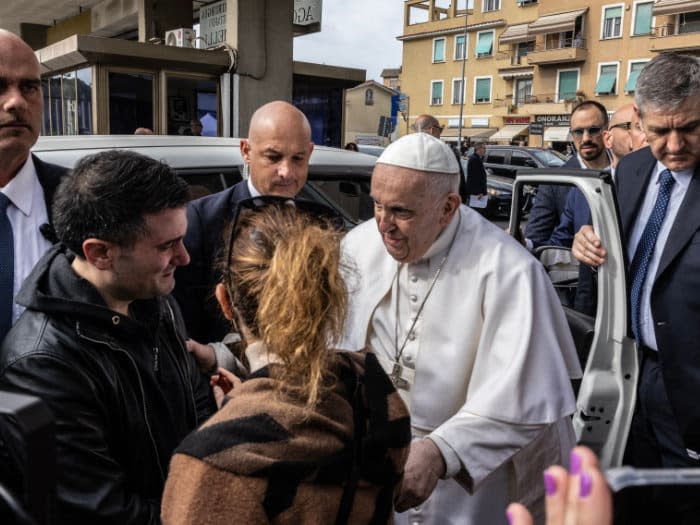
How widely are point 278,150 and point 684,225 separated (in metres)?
1.93

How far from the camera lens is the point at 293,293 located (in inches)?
49.3

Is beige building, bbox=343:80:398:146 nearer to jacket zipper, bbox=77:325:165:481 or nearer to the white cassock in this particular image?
the white cassock

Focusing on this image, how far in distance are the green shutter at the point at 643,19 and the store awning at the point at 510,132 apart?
892cm

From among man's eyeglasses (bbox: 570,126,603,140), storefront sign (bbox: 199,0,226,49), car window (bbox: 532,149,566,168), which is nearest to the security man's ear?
man's eyeglasses (bbox: 570,126,603,140)

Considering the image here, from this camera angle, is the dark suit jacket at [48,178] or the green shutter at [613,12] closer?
the dark suit jacket at [48,178]

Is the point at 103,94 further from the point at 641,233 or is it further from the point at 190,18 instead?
the point at 641,233

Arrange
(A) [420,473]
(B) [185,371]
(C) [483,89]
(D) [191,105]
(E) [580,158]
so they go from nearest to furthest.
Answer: (A) [420,473]
(B) [185,371]
(E) [580,158]
(D) [191,105]
(C) [483,89]

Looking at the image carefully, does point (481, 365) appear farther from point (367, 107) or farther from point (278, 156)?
point (367, 107)

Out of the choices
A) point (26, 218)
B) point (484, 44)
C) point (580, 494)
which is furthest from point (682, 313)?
point (484, 44)

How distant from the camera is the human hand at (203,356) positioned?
2.20m

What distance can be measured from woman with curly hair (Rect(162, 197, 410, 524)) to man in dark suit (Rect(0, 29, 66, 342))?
1.06m

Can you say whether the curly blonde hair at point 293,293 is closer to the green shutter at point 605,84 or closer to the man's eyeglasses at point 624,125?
the man's eyeglasses at point 624,125

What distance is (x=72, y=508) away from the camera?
1416 millimetres

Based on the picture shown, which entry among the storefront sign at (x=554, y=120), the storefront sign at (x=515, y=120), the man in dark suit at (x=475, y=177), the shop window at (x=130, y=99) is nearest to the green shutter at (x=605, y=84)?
the storefront sign at (x=554, y=120)
